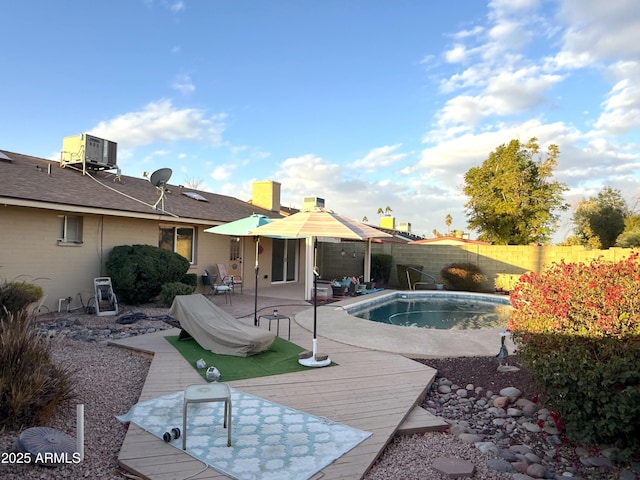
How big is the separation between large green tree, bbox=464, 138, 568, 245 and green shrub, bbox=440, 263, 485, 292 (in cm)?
984

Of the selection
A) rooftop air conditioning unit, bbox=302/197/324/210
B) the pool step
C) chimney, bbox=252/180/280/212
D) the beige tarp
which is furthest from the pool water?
chimney, bbox=252/180/280/212

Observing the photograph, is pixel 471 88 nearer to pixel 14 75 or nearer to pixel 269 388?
pixel 269 388

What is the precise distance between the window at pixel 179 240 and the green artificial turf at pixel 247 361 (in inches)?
263

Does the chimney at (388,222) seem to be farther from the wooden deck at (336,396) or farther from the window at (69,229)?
the wooden deck at (336,396)

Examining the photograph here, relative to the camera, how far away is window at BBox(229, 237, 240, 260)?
51.7ft

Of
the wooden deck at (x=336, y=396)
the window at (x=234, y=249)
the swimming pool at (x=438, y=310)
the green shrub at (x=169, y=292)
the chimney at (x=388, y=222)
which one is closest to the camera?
Answer: the wooden deck at (x=336, y=396)

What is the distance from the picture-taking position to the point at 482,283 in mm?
18312

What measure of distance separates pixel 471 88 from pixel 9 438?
14830mm

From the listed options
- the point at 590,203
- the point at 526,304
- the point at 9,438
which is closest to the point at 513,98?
the point at 526,304

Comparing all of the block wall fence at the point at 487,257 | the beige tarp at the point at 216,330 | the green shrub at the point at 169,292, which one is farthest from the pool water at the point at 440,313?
the beige tarp at the point at 216,330

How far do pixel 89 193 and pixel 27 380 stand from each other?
8.75 metres

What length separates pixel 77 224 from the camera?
10703 mm

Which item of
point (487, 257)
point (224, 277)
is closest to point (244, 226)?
point (224, 277)

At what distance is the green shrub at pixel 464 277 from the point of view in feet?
59.0
